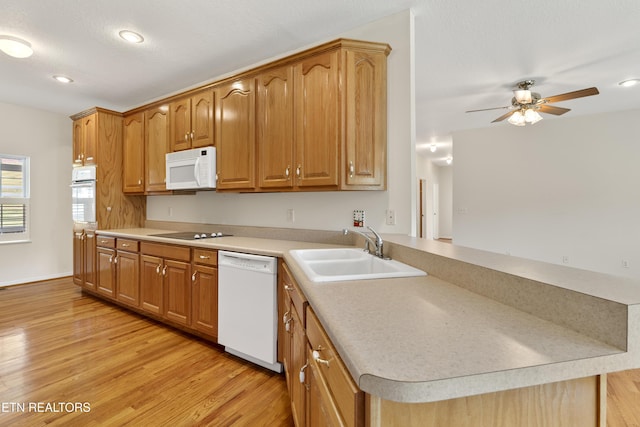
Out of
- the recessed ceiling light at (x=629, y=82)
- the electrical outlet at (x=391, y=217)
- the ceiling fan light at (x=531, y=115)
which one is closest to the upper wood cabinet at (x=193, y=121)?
the electrical outlet at (x=391, y=217)

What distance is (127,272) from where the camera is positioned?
314 centimetres

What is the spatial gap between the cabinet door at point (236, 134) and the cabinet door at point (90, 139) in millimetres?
1918

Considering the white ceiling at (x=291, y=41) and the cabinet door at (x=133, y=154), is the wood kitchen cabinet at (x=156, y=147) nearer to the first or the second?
the cabinet door at (x=133, y=154)

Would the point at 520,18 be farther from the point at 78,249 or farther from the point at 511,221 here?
the point at 78,249

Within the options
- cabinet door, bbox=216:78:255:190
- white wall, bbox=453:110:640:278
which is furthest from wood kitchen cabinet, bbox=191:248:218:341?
white wall, bbox=453:110:640:278

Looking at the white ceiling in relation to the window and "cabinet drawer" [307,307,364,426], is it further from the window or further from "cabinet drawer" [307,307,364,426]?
"cabinet drawer" [307,307,364,426]

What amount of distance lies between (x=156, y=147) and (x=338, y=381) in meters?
3.41

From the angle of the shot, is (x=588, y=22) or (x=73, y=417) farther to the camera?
(x=588, y=22)

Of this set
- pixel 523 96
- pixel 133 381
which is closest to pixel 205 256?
pixel 133 381

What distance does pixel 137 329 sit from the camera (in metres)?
2.79

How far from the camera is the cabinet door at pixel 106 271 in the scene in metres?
3.32

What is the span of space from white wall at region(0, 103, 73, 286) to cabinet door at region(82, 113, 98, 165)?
47.6 inches

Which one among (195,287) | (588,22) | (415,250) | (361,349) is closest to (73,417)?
(195,287)

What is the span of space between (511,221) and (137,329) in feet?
18.0
